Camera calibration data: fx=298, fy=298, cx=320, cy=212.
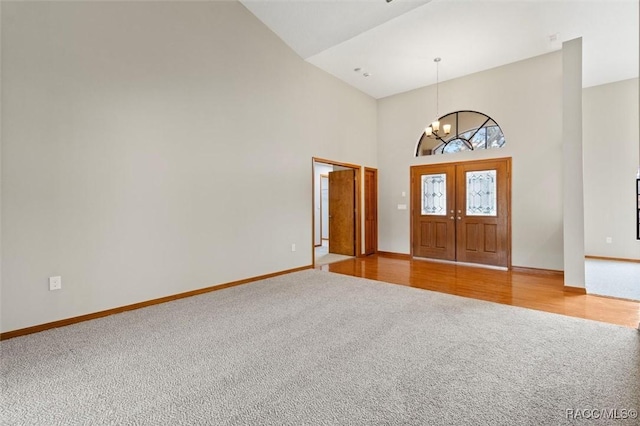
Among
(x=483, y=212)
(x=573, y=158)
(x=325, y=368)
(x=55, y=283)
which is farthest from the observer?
(x=483, y=212)

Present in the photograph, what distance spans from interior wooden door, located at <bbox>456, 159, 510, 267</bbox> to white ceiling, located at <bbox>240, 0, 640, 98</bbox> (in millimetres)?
1895

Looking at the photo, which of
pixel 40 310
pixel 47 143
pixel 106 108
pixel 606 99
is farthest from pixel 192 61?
→ pixel 606 99

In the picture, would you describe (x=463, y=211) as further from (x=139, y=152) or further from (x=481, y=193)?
(x=139, y=152)

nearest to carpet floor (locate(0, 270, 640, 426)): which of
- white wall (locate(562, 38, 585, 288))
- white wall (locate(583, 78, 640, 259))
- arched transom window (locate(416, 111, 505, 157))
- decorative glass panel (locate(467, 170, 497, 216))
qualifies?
white wall (locate(562, 38, 585, 288))

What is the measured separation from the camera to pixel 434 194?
6.35 meters

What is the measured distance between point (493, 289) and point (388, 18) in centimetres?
399

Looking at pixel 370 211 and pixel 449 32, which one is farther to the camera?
pixel 370 211

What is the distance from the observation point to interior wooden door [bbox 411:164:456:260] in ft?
20.0

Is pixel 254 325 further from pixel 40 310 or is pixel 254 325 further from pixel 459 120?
pixel 459 120

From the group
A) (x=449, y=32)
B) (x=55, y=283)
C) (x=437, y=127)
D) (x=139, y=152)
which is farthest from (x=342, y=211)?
(x=55, y=283)

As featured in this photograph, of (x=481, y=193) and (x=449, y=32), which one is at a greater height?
(x=449, y=32)

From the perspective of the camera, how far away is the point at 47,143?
9.22ft

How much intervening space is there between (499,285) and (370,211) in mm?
3271

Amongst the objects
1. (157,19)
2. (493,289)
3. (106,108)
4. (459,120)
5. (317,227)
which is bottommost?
(493,289)
